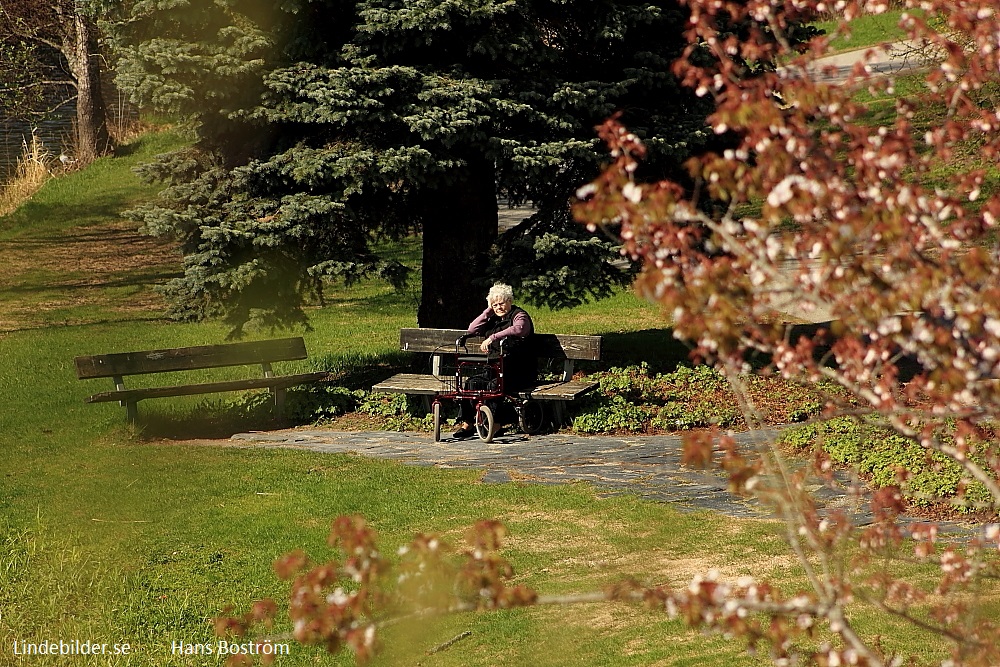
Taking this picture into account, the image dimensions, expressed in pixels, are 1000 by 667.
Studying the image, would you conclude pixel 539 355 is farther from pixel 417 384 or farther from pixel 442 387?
pixel 417 384

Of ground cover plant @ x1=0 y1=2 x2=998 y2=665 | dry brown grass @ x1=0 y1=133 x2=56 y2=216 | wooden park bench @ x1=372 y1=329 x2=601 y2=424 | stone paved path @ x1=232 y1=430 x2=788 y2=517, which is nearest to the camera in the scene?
ground cover plant @ x1=0 y1=2 x2=998 y2=665

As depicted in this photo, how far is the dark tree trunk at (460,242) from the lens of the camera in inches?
469

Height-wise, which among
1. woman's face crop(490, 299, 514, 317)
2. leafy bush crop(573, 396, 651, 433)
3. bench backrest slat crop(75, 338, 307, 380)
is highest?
woman's face crop(490, 299, 514, 317)

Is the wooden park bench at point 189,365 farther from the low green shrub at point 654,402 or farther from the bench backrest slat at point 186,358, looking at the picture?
the low green shrub at point 654,402

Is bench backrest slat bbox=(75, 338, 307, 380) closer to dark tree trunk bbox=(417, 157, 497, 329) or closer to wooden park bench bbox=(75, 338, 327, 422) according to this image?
wooden park bench bbox=(75, 338, 327, 422)

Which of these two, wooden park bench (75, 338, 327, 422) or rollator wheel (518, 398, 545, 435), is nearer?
rollator wheel (518, 398, 545, 435)

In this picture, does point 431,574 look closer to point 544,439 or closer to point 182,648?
point 182,648

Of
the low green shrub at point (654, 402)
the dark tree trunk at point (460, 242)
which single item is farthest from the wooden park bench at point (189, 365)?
the low green shrub at point (654, 402)

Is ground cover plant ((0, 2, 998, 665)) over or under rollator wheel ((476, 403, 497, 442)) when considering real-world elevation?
under

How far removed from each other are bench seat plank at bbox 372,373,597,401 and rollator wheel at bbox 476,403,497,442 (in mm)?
379

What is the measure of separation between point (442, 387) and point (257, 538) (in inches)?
141

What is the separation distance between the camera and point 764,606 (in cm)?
320

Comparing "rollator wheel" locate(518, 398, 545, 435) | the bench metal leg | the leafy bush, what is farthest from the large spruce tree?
the leafy bush

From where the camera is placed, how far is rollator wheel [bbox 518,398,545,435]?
10.7 meters
